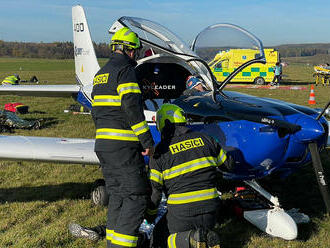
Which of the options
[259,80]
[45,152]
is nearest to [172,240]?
[45,152]

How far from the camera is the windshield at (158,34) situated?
4.81m

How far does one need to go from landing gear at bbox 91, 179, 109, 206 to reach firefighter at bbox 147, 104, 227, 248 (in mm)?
1741

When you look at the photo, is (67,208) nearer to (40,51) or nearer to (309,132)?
(309,132)

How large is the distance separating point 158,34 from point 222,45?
97cm

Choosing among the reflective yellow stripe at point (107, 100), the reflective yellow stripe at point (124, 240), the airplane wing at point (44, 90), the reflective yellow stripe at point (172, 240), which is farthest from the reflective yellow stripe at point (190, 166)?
the airplane wing at point (44, 90)

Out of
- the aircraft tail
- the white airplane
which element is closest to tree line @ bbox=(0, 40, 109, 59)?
the aircraft tail

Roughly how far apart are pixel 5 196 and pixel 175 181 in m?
3.23

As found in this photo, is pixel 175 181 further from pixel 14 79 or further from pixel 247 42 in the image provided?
pixel 14 79

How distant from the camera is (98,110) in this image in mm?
3094

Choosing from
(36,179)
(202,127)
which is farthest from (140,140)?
(36,179)

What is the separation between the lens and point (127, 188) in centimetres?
300

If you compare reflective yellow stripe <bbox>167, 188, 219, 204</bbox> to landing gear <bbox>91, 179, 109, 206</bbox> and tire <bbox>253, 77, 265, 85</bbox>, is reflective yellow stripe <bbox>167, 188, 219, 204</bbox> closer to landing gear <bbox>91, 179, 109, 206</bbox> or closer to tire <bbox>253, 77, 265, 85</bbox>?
A: landing gear <bbox>91, 179, 109, 206</bbox>

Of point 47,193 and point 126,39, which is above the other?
point 126,39

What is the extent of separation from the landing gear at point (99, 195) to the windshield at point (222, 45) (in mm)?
2158
